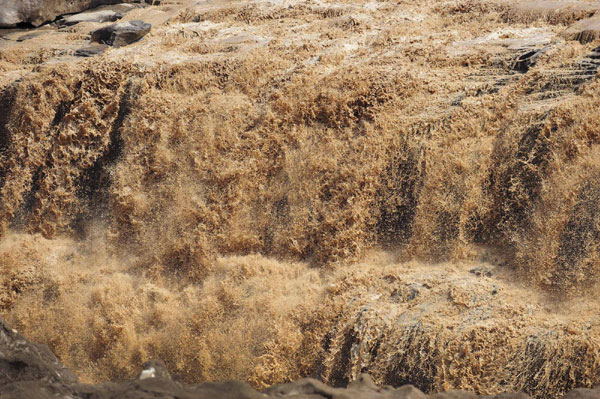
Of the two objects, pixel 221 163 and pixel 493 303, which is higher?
pixel 221 163

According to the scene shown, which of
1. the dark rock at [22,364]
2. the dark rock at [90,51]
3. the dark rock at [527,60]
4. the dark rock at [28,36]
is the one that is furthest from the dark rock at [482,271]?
the dark rock at [28,36]

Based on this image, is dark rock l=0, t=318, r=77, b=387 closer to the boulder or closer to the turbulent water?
the turbulent water

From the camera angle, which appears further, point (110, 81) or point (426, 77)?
point (110, 81)

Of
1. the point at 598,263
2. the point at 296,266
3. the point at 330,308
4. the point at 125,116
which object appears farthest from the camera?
the point at 125,116

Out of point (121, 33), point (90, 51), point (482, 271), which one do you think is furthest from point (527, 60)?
point (90, 51)

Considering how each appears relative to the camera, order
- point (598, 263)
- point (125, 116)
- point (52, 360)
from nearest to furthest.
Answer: point (52, 360) → point (598, 263) → point (125, 116)

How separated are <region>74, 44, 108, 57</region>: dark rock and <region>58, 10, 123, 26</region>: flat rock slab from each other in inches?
78.3

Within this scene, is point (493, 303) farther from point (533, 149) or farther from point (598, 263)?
point (533, 149)

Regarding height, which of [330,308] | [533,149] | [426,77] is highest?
[426,77]

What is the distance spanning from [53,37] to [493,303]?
27.0 feet

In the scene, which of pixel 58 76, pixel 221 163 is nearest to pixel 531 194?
pixel 221 163

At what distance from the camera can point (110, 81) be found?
8.44 metres

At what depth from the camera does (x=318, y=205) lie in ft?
23.2

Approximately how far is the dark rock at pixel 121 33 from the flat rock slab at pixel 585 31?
6.00m
